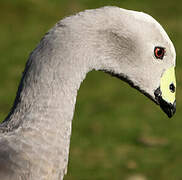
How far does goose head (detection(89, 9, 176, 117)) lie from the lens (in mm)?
2021

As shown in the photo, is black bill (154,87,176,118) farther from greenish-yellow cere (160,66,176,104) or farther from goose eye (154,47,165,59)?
goose eye (154,47,165,59)

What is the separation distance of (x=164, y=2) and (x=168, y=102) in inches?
229

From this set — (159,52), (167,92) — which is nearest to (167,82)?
(167,92)

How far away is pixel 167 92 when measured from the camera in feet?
7.43

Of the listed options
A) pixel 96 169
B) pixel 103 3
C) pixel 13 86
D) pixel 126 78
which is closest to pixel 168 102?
pixel 126 78

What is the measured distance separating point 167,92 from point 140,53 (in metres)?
0.25

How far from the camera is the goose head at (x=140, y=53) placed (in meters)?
2.02

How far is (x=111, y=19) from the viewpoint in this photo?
2000mm

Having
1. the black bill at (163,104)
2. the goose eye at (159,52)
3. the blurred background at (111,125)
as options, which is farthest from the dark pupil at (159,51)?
the blurred background at (111,125)

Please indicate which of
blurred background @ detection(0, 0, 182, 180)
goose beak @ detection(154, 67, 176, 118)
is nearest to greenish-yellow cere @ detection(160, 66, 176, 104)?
goose beak @ detection(154, 67, 176, 118)

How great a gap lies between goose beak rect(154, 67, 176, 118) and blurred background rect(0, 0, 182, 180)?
6.61ft

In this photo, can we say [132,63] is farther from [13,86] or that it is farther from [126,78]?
[13,86]

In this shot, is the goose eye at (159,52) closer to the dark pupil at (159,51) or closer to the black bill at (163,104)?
the dark pupil at (159,51)

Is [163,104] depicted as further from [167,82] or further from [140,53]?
[140,53]
